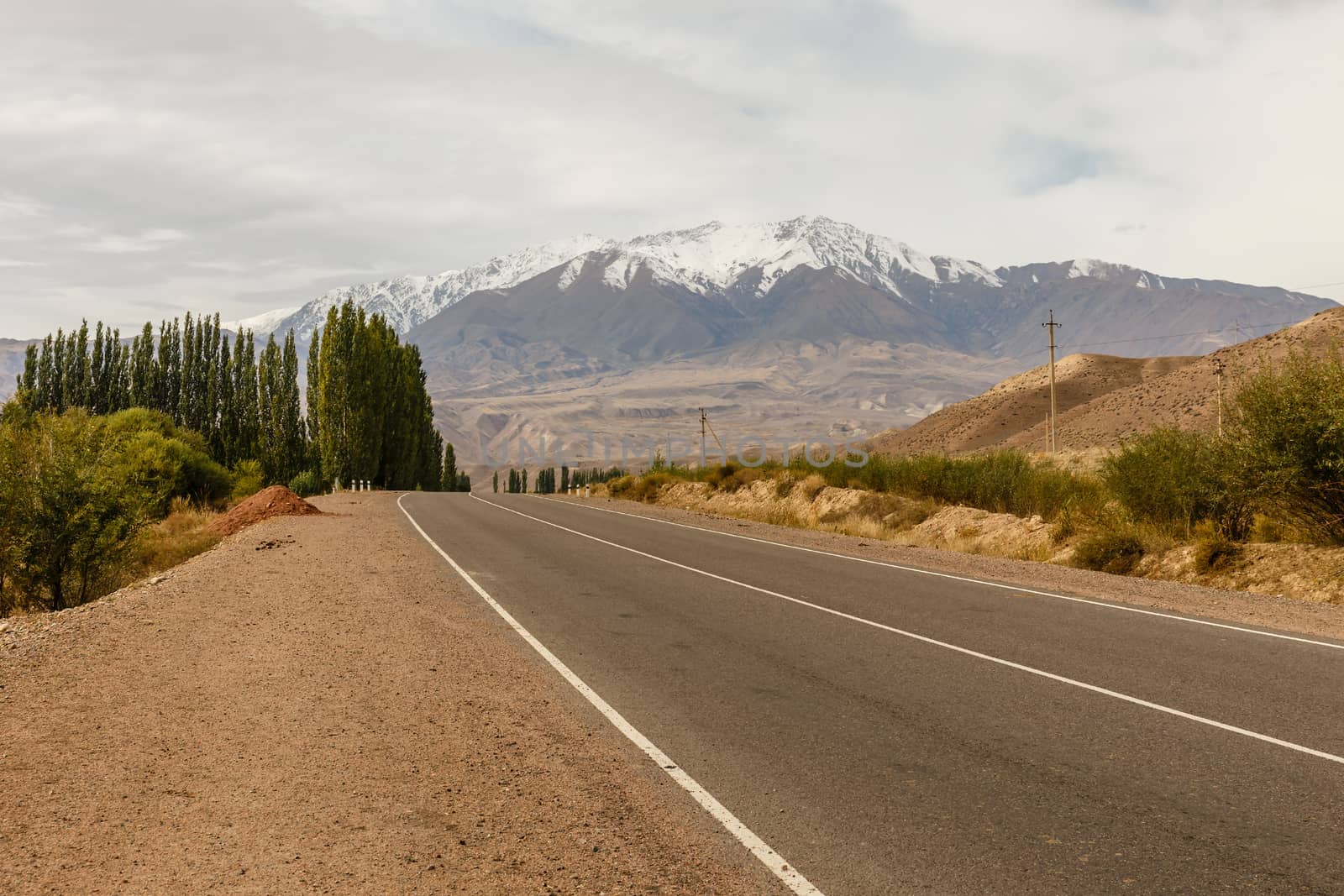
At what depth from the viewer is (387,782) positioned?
5645 mm

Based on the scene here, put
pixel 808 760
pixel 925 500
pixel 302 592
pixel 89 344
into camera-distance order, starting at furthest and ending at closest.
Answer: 1. pixel 89 344
2. pixel 925 500
3. pixel 302 592
4. pixel 808 760

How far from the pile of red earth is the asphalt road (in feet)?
55.2

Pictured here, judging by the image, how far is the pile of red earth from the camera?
89.9ft

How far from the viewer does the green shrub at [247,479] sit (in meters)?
50.5

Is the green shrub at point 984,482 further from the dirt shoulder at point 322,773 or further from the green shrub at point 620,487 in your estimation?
the green shrub at point 620,487

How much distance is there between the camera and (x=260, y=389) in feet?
220

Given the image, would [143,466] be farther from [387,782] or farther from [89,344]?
[89,344]

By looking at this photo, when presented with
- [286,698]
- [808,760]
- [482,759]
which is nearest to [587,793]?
[482,759]

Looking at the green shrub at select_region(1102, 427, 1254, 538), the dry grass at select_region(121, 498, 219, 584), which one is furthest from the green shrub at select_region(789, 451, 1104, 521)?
the dry grass at select_region(121, 498, 219, 584)

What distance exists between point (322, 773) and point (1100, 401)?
10668 cm

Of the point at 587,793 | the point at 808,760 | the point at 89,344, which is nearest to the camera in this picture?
the point at 587,793

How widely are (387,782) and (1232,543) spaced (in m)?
15.4

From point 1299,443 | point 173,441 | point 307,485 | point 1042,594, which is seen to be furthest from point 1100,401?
point 1042,594

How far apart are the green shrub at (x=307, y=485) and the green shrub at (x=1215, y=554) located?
49.8 metres
